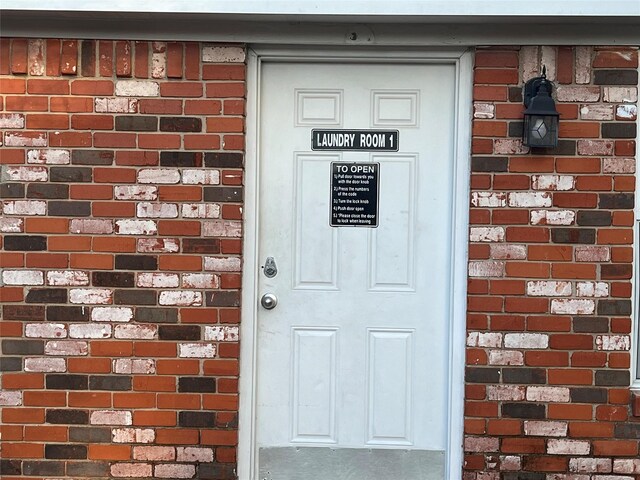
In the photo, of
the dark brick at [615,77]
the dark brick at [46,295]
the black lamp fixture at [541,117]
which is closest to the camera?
the black lamp fixture at [541,117]

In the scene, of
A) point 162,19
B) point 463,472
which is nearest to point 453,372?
point 463,472

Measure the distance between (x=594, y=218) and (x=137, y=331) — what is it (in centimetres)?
246

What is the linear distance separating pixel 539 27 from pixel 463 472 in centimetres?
235

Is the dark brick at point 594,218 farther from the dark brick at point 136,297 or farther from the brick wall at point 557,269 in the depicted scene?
the dark brick at point 136,297

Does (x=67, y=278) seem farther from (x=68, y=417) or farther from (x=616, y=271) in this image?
(x=616, y=271)

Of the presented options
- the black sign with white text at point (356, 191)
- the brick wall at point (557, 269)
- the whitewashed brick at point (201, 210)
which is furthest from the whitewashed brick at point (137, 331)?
the brick wall at point (557, 269)

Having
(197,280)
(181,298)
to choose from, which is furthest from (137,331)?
(197,280)

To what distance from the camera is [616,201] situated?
3.48 metres

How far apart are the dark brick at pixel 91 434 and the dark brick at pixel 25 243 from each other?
0.98 meters

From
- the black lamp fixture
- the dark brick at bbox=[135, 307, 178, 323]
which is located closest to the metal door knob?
the dark brick at bbox=[135, 307, 178, 323]

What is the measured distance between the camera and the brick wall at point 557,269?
3.49 metres

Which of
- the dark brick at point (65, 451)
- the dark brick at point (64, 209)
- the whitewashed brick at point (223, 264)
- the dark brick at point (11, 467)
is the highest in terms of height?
the dark brick at point (64, 209)

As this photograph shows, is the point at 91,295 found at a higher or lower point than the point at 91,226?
lower

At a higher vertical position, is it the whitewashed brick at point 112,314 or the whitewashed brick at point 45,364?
the whitewashed brick at point 112,314
